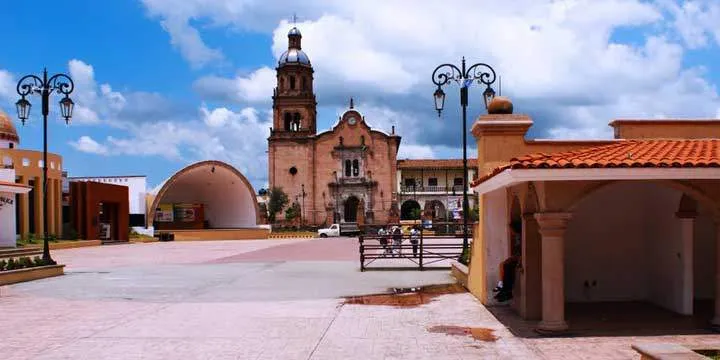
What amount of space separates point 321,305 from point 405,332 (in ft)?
11.8

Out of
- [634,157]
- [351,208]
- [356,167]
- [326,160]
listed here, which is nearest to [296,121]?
[326,160]

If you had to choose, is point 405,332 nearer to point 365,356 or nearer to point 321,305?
point 365,356

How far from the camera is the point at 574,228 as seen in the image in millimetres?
13562

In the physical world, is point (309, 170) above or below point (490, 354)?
above

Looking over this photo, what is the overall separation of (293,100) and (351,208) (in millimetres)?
12722

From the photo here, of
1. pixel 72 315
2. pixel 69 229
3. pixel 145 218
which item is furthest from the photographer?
pixel 145 218

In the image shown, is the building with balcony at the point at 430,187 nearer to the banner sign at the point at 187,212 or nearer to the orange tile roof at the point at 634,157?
the banner sign at the point at 187,212

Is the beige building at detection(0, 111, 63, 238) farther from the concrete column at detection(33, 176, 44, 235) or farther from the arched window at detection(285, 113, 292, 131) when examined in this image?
the arched window at detection(285, 113, 292, 131)

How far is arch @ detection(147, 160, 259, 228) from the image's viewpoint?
68.9 m

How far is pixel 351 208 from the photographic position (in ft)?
272

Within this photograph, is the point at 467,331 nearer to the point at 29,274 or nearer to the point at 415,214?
the point at 29,274

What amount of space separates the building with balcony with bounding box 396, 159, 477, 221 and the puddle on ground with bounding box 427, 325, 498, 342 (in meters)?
69.1

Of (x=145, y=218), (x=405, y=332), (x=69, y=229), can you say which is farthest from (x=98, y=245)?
(x=405, y=332)

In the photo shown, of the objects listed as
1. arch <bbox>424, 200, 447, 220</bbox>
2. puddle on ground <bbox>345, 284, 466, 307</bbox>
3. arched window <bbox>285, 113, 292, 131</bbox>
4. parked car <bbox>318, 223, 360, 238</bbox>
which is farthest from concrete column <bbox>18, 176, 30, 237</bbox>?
arch <bbox>424, 200, 447, 220</bbox>
